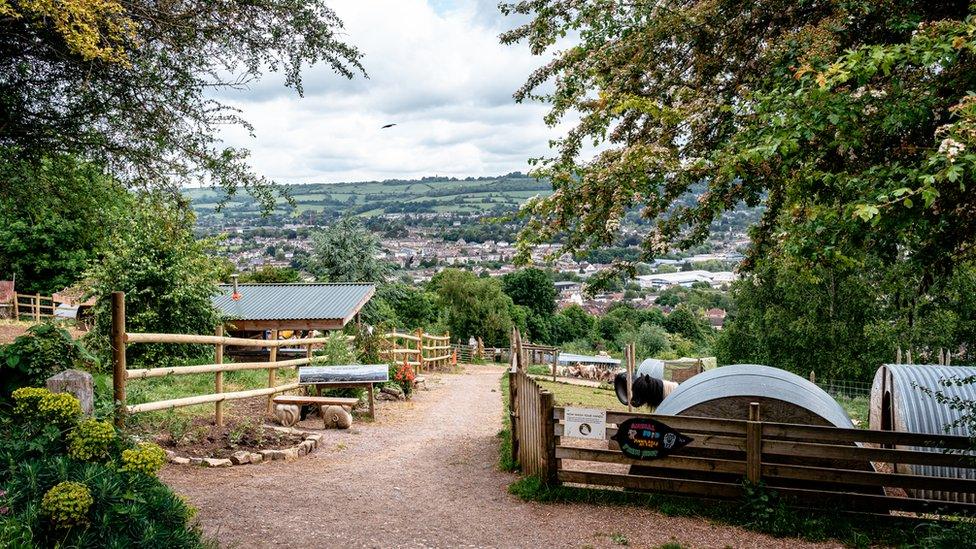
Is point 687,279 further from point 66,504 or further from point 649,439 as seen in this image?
point 66,504

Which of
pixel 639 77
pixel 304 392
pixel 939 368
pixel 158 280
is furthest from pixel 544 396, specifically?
pixel 158 280

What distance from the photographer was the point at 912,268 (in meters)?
5.89

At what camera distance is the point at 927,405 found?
322 inches

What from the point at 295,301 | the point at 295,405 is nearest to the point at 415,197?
the point at 295,301

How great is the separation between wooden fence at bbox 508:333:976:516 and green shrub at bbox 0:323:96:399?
16.2 feet

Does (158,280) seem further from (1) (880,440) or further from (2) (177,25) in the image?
(1) (880,440)

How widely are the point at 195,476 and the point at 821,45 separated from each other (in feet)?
26.1

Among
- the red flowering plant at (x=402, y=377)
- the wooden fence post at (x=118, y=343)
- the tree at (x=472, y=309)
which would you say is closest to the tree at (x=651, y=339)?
the tree at (x=472, y=309)

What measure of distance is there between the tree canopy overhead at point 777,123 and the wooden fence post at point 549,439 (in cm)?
197

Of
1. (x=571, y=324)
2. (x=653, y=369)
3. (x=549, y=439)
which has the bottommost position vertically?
(x=571, y=324)

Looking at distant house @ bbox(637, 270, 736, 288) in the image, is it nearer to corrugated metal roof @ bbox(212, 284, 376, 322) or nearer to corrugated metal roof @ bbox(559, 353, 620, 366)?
corrugated metal roof @ bbox(559, 353, 620, 366)

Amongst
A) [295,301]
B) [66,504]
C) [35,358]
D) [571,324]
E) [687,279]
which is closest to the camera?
[66,504]

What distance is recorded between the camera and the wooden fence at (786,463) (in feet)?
22.4

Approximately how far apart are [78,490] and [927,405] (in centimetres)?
893
